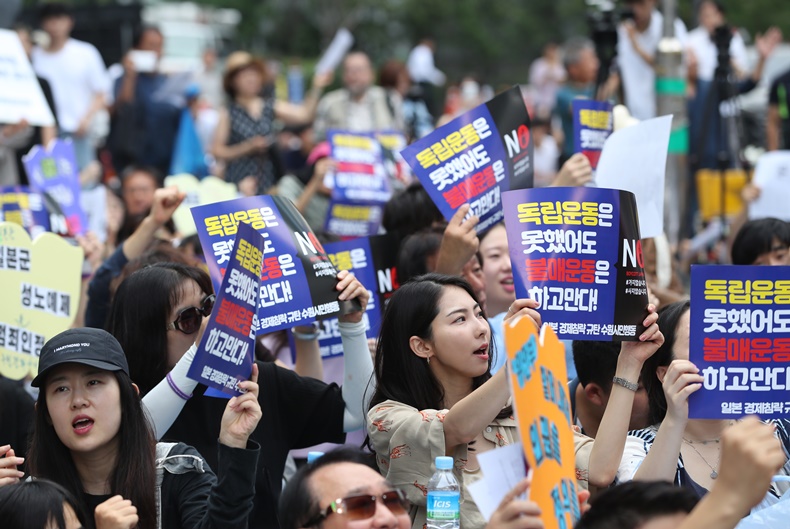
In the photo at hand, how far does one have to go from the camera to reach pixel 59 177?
807cm

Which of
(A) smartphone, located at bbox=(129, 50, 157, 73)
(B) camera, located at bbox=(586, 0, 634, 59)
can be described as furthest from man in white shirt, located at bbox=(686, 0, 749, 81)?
(A) smartphone, located at bbox=(129, 50, 157, 73)

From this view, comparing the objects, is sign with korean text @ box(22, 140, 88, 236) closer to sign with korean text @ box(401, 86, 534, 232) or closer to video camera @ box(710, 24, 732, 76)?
sign with korean text @ box(401, 86, 534, 232)

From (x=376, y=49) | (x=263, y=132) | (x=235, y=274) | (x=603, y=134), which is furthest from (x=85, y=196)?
(x=376, y=49)

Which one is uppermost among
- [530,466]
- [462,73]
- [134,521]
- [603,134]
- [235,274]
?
[462,73]

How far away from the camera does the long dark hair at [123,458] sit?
4059mm

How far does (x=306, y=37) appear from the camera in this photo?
1356 inches

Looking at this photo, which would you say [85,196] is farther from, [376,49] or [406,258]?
[376,49]

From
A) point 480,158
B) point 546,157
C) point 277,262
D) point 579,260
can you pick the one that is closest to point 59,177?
point 480,158

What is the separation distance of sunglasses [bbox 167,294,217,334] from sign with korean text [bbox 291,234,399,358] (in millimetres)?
1087

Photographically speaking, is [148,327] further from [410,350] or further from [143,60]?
[143,60]

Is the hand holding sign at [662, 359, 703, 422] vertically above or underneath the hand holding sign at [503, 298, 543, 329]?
underneath

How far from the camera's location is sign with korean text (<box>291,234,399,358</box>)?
19.6 ft

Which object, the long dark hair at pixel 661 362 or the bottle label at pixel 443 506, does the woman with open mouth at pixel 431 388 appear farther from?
the long dark hair at pixel 661 362

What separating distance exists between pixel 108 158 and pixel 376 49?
845 inches
